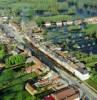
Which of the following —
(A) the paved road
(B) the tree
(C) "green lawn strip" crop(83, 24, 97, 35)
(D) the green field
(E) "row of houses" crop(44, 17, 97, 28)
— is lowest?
(A) the paved road

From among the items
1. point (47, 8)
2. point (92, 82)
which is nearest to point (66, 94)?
point (92, 82)

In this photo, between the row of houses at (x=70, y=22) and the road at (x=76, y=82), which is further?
the row of houses at (x=70, y=22)

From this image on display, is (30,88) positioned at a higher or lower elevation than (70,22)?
lower

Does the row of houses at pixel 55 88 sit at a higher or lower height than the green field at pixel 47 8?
lower

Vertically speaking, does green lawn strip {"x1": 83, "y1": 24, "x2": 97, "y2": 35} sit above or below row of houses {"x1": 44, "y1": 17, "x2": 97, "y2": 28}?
below

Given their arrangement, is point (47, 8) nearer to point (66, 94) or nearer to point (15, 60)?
point (15, 60)

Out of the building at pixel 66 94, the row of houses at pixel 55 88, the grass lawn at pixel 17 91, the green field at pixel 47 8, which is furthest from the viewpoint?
the green field at pixel 47 8

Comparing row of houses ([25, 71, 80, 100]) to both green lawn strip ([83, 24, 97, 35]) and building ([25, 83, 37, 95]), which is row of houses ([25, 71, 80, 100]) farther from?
green lawn strip ([83, 24, 97, 35])

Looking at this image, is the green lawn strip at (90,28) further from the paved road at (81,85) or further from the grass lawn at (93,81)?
the grass lawn at (93,81)

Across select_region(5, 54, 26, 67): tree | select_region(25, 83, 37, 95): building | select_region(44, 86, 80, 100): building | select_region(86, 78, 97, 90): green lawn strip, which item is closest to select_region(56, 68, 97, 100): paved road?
select_region(86, 78, 97, 90): green lawn strip

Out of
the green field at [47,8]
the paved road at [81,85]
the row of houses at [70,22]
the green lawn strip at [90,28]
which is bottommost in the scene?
the paved road at [81,85]

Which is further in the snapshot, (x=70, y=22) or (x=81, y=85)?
(x=70, y=22)

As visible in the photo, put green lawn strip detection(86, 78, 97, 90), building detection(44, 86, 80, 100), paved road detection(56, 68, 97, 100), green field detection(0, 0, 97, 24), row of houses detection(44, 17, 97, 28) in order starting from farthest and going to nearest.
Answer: green field detection(0, 0, 97, 24) → row of houses detection(44, 17, 97, 28) → green lawn strip detection(86, 78, 97, 90) → paved road detection(56, 68, 97, 100) → building detection(44, 86, 80, 100)

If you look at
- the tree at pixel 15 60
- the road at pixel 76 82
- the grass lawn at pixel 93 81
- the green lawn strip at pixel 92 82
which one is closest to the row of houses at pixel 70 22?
the tree at pixel 15 60
